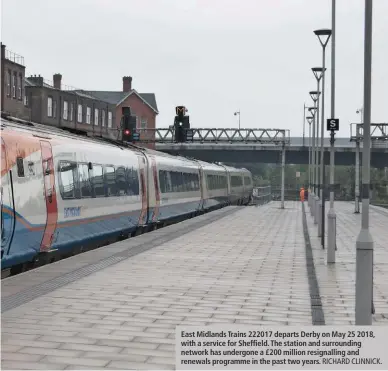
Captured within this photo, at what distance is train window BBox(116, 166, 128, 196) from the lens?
2089 centimetres

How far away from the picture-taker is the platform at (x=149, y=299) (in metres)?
7.70

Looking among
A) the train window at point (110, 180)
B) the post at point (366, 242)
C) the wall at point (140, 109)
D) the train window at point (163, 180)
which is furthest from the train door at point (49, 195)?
the wall at point (140, 109)

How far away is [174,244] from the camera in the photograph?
63.7 feet

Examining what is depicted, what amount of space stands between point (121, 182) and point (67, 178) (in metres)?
5.51

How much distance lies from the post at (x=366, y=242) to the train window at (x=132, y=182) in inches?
555

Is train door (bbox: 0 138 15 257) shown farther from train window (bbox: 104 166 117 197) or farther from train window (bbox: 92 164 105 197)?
train window (bbox: 104 166 117 197)

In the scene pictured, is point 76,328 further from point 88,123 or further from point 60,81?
point 60,81

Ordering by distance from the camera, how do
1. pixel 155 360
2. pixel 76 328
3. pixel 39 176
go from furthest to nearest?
pixel 39 176 → pixel 76 328 → pixel 155 360

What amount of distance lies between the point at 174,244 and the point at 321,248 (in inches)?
153

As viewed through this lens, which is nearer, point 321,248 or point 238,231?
point 321,248

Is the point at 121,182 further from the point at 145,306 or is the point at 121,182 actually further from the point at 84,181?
the point at 145,306

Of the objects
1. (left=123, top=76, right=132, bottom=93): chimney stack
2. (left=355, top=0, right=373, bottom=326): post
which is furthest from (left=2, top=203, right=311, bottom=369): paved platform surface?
(left=123, top=76, right=132, bottom=93): chimney stack

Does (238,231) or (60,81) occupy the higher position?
(60,81)

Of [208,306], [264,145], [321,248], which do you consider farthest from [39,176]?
[264,145]
